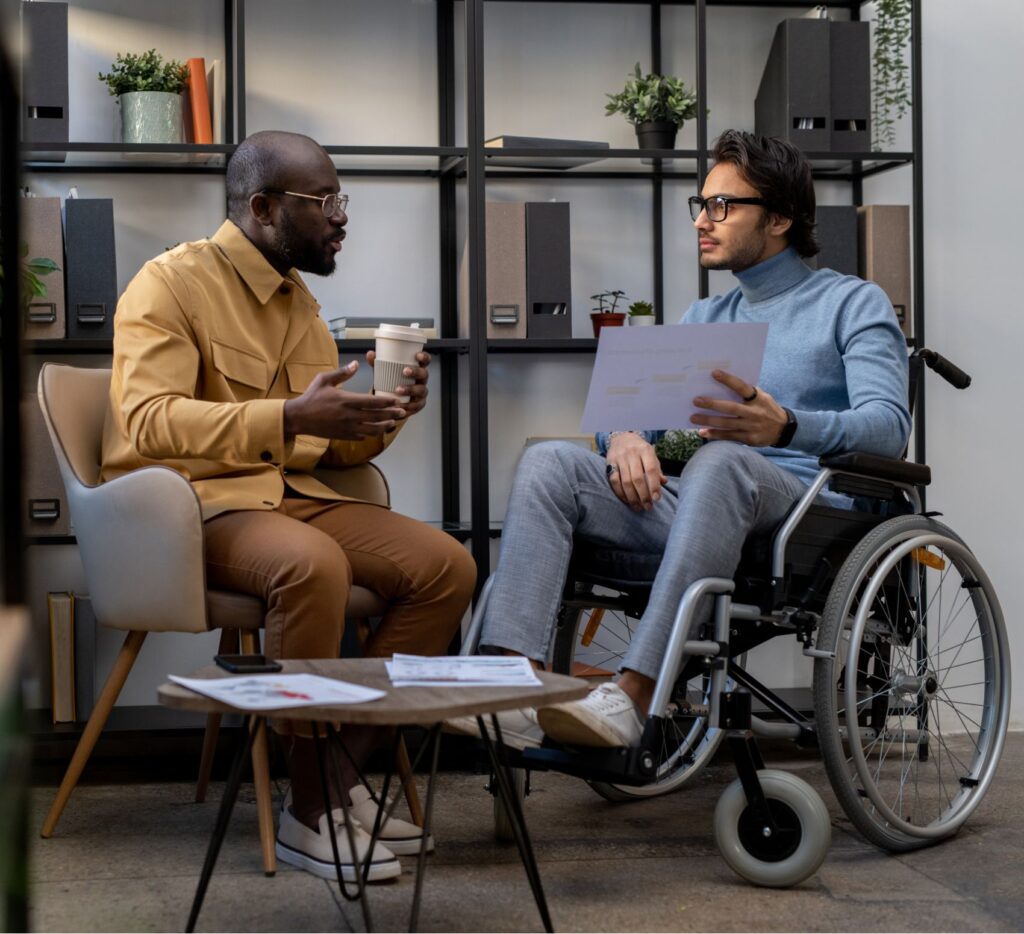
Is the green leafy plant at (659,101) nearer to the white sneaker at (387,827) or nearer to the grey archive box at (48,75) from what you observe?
the grey archive box at (48,75)

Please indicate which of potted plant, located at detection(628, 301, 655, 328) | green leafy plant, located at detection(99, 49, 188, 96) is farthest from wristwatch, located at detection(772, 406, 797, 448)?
green leafy plant, located at detection(99, 49, 188, 96)

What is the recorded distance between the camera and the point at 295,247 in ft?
8.00

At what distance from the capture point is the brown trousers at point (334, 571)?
81.9 inches

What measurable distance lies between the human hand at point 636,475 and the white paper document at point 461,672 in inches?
19.5

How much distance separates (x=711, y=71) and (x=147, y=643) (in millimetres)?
2002

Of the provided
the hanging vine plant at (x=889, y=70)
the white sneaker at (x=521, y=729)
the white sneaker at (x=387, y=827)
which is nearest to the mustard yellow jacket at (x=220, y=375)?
the white sneaker at (x=387, y=827)

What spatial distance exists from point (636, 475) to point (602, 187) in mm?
1444

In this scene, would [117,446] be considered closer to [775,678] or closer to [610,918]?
[610,918]

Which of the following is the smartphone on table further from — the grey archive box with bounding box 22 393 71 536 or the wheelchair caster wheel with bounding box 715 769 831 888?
the grey archive box with bounding box 22 393 71 536

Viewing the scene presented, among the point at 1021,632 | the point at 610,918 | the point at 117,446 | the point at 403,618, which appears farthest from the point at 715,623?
the point at 1021,632

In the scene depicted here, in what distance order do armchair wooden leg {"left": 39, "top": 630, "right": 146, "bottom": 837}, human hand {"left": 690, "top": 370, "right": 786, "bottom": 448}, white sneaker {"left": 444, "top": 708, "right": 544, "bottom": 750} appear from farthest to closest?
armchair wooden leg {"left": 39, "top": 630, "right": 146, "bottom": 837}
human hand {"left": 690, "top": 370, "right": 786, "bottom": 448}
white sneaker {"left": 444, "top": 708, "right": 544, "bottom": 750}

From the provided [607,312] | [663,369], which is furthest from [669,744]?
[607,312]

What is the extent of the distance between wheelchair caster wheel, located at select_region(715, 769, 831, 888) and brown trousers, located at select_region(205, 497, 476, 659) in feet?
1.98

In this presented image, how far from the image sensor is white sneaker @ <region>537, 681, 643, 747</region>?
5.76 ft
